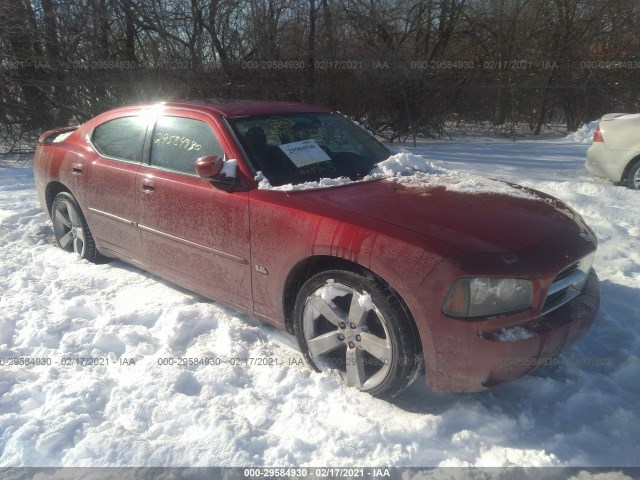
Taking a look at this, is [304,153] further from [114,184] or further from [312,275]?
[114,184]

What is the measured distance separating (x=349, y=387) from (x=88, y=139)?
10.6ft

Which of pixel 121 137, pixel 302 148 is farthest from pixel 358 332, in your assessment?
pixel 121 137

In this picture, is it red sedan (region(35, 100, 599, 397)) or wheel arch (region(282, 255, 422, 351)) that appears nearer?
red sedan (region(35, 100, 599, 397))

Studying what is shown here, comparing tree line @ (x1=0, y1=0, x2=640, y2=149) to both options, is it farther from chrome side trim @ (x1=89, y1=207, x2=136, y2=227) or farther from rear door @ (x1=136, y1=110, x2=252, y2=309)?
rear door @ (x1=136, y1=110, x2=252, y2=309)

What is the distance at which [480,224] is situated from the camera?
2664mm

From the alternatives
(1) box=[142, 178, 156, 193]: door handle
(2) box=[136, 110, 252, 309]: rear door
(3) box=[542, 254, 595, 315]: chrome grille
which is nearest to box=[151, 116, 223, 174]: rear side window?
(2) box=[136, 110, 252, 309]: rear door

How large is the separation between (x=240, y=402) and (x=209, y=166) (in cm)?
135

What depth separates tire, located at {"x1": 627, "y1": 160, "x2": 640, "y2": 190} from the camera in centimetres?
661

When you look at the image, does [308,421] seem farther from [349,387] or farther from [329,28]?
[329,28]

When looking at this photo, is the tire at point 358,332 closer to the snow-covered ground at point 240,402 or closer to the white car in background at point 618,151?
the snow-covered ground at point 240,402

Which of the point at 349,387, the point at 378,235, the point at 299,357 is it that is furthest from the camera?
the point at 299,357

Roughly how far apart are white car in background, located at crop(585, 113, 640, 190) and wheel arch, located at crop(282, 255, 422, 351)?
219 inches

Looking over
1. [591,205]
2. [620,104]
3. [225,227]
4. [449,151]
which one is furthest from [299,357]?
[620,104]

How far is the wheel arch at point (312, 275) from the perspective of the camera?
A: 2514 millimetres
